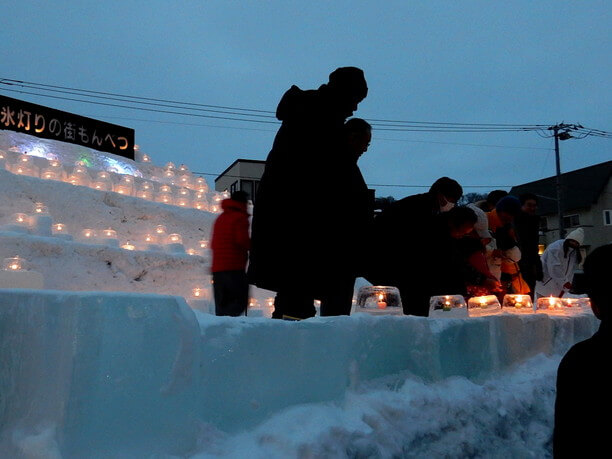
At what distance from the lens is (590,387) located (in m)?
1.63

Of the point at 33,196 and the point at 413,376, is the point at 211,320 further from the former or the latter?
the point at 33,196

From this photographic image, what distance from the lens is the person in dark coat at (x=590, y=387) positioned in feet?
5.28

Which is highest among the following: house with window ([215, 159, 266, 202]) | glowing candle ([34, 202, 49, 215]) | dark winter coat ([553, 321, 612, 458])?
house with window ([215, 159, 266, 202])

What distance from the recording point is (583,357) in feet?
5.49

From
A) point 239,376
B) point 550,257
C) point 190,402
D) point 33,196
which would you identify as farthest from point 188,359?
point 550,257

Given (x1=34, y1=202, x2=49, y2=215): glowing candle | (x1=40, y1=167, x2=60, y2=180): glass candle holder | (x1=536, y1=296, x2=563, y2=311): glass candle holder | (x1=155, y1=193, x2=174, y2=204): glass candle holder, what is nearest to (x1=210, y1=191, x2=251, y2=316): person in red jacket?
(x1=536, y1=296, x2=563, y2=311): glass candle holder

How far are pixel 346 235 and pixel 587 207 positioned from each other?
119ft

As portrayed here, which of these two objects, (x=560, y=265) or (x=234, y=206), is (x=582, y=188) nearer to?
(x=560, y=265)

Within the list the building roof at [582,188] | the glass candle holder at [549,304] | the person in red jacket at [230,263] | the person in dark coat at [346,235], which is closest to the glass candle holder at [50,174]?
the person in red jacket at [230,263]

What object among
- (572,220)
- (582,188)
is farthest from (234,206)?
(582,188)

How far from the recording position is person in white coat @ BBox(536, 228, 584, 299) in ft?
25.1

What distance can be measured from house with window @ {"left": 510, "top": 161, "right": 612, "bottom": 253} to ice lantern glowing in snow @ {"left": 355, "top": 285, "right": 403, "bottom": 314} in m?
33.7

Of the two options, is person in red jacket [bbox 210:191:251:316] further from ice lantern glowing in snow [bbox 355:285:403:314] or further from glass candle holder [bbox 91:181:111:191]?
glass candle holder [bbox 91:181:111:191]

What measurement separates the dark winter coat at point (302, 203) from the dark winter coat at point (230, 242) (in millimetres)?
1845
